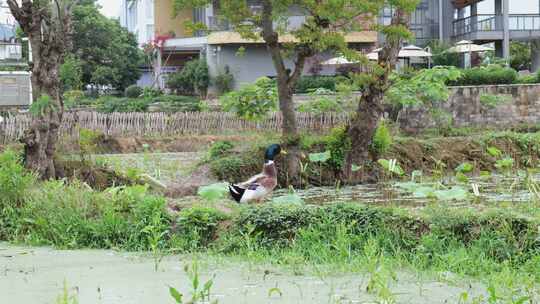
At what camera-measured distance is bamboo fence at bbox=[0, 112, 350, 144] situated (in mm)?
25219

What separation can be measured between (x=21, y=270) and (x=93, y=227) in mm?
1650

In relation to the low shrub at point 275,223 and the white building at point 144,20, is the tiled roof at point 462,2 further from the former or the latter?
the low shrub at point 275,223

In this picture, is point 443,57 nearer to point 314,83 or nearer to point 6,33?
point 314,83

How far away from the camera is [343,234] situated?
7332 millimetres

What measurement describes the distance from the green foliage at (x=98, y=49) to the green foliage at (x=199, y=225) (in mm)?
37124

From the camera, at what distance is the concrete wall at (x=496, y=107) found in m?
27.8

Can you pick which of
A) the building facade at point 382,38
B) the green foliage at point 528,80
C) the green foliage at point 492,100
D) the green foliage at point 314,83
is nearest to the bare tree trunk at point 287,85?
the green foliage at point 492,100

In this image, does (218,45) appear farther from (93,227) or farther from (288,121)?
(93,227)

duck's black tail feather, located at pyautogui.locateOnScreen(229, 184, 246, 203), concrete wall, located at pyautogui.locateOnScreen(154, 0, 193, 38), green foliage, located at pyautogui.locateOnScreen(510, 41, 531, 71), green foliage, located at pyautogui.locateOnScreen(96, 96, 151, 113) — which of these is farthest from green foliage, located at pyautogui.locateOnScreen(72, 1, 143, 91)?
duck's black tail feather, located at pyautogui.locateOnScreen(229, 184, 246, 203)

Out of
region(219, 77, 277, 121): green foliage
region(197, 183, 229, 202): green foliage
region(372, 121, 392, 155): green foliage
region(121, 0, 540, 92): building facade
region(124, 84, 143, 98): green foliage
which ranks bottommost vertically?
region(197, 183, 229, 202): green foliage

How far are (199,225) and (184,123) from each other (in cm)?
1816

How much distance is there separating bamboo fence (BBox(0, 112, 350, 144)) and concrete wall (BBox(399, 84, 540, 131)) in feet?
15.7

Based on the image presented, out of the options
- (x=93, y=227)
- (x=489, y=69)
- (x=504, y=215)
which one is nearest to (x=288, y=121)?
(x=93, y=227)

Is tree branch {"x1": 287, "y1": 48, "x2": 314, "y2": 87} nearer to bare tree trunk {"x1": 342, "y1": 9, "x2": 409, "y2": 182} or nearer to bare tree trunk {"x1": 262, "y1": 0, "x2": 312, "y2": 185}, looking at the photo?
bare tree trunk {"x1": 262, "y1": 0, "x2": 312, "y2": 185}
